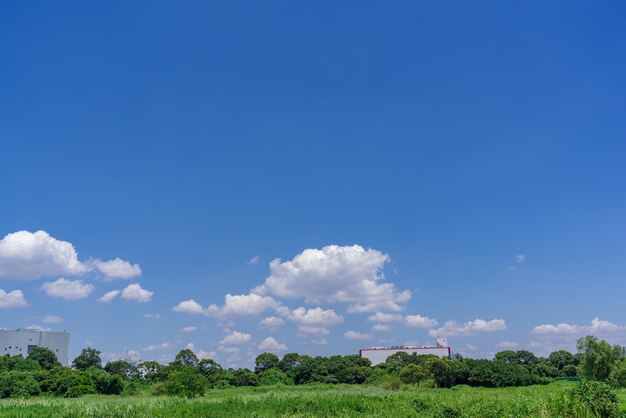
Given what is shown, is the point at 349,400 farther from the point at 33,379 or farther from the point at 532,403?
the point at 33,379

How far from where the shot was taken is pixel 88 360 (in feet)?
267

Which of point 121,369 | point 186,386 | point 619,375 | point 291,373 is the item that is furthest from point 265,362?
point 619,375

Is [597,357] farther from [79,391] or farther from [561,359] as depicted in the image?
[79,391]

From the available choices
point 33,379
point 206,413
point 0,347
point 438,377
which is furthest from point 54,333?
point 206,413

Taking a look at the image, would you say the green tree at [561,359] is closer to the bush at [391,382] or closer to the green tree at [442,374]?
the green tree at [442,374]

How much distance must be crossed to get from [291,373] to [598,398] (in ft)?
183

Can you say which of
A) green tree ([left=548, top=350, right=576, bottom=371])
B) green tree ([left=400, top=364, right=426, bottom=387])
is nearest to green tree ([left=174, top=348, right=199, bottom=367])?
green tree ([left=400, top=364, right=426, bottom=387])

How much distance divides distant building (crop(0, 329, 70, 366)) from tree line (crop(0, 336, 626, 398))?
32.1 m

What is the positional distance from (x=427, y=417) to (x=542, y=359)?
7219 cm

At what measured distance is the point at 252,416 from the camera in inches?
927

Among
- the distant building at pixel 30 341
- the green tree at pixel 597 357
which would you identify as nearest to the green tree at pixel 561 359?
the green tree at pixel 597 357

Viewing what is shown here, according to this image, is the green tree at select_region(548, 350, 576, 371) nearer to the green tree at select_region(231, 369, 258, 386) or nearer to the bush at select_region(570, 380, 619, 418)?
the green tree at select_region(231, 369, 258, 386)

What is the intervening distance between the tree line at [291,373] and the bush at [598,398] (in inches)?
1227

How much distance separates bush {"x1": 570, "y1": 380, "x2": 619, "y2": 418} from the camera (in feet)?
64.5
